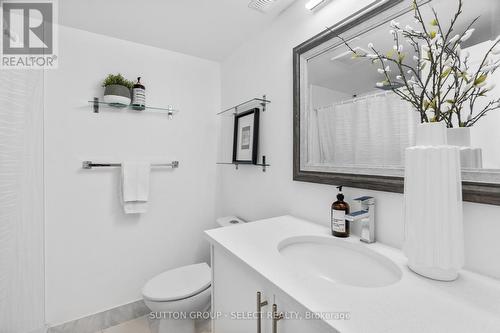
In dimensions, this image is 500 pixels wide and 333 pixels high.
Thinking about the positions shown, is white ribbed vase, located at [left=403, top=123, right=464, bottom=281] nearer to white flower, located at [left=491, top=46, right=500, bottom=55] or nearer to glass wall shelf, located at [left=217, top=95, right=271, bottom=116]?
white flower, located at [left=491, top=46, right=500, bottom=55]

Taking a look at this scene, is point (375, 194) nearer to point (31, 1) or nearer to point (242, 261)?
point (242, 261)

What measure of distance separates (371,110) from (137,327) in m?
1.97

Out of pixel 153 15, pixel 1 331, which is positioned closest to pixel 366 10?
pixel 153 15

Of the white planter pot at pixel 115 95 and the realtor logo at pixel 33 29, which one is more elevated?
the realtor logo at pixel 33 29

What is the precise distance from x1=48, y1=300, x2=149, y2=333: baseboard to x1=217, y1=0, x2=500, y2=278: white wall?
957mm

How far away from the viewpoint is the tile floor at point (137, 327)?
154 centimetres

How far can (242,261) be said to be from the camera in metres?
0.74

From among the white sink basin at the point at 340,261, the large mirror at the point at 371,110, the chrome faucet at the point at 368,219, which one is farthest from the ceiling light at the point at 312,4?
the white sink basin at the point at 340,261

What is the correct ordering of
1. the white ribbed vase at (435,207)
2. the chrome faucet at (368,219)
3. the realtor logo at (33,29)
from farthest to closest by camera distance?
the realtor logo at (33,29), the chrome faucet at (368,219), the white ribbed vase at (435,207)

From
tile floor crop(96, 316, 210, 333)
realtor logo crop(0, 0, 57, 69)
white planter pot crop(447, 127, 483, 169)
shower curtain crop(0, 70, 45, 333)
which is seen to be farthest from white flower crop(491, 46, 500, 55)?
tile floor crop(96, 316, 210, 333)

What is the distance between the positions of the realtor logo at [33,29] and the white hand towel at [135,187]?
0.77 m

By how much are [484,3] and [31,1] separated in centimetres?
211

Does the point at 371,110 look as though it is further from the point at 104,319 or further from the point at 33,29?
the point at 104,319

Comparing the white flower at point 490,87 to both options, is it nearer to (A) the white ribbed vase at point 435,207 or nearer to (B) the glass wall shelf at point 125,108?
(A) the white ribbed vase at point 435,207
